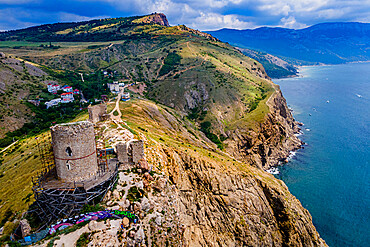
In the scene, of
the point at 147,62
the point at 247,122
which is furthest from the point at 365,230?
the point at 147,62

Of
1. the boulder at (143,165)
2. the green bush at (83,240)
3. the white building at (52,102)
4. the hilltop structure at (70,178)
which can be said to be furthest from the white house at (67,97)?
the green bush at (83,240)

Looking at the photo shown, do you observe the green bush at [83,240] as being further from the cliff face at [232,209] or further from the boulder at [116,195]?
the cliff face at [232,209]

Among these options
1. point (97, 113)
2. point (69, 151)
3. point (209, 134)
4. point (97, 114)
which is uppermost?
point (69, 151)

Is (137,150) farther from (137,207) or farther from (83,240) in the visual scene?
(83,240)

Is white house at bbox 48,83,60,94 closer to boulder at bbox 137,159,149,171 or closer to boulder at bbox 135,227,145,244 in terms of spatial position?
boulder at bbox 137,159,149,171

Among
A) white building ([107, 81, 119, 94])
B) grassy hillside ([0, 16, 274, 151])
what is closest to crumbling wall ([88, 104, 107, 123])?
grassy hillside ([0, 16, 274, 151])

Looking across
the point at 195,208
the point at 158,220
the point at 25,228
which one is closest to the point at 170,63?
the point at 195,208
